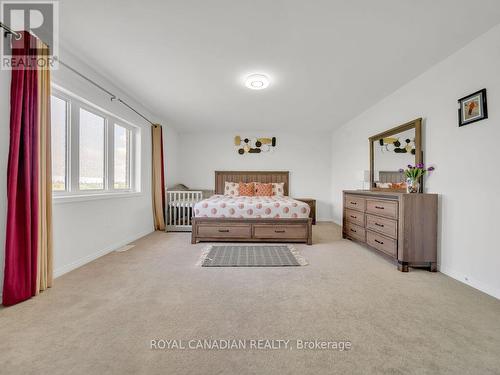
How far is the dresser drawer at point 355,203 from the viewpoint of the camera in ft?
10.9

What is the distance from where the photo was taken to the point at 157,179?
4430 mm

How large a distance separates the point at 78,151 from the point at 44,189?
90 cm

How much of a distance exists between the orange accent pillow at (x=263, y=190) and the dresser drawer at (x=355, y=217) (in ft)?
6.56

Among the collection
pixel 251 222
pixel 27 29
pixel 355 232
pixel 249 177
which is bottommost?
pixel 355 232

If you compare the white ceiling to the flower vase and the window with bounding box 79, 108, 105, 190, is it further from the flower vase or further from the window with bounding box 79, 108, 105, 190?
the flower vase

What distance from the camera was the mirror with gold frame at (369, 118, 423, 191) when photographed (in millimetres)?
2835

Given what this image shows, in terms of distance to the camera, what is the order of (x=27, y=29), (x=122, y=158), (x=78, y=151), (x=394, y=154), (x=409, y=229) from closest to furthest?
(x=27, y=29), (x=409, y=229), (x=78, y=151), (x=394, y=154), (x=122, y=158)

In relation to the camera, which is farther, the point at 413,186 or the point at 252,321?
the point at 413,186

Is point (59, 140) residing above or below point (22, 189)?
above

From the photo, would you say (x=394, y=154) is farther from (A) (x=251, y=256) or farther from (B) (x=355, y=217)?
(A) (x=251, y=256)

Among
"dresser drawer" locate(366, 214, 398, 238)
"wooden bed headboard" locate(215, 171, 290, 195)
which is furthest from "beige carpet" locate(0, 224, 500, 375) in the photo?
"wooden bed headboard" locate(215, 171, 290, 195)

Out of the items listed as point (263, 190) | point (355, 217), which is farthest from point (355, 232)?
point (263, 190)

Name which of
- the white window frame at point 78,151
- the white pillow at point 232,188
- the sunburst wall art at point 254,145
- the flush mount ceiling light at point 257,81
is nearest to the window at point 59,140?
the white window frame at point 78,151

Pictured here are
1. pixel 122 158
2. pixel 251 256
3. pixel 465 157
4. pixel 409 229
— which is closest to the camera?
pixel 465 157
